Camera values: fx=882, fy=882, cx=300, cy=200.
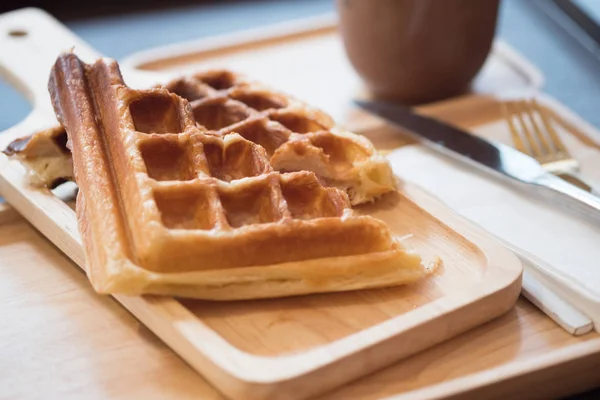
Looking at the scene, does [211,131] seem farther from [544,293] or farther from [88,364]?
[544,293]

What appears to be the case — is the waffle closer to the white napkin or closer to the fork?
the white napkin

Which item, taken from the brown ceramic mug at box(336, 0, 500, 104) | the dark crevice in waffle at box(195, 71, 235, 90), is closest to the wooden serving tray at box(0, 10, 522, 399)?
the dark crevice in waffle at box(195, 71, 235, 90)

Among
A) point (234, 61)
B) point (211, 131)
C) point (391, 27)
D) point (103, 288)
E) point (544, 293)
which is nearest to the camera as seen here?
point (103, 288)

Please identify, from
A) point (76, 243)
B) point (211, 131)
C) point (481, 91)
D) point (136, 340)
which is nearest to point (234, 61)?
point (481, 91)

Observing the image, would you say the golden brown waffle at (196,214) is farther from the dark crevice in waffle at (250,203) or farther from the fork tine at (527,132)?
the fork tine at (527,132)

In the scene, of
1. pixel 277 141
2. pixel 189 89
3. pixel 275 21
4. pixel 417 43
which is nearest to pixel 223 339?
pixel 277 141

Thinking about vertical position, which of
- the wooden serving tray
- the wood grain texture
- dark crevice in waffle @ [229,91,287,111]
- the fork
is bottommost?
the wood grain texture
